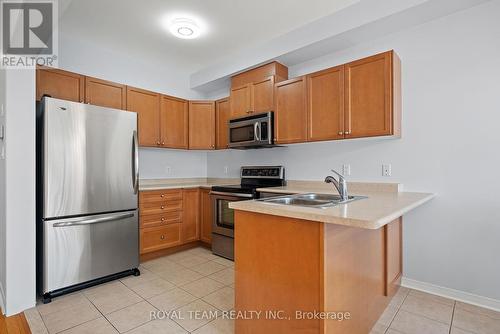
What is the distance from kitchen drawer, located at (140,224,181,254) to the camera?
322 cm

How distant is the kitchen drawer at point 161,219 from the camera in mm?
3227

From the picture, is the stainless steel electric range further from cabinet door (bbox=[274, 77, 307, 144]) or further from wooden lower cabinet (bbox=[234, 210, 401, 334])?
wooden lower cabinet (bbox=[234, 210, 401, 334])

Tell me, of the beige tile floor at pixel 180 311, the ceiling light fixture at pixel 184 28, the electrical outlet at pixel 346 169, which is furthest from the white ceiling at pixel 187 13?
the beige tile floor at pixel 180 311

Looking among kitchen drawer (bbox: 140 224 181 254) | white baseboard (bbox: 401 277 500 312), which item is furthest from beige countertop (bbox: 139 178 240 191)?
white baseboard (bbox: 401 277 500 312)

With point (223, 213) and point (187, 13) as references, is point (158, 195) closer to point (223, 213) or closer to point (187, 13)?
point (223, 213)

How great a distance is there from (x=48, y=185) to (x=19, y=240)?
469mm

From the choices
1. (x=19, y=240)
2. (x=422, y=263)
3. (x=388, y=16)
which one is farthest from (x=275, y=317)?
(x=388, y=16)

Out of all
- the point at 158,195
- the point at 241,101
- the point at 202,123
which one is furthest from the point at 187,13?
the point at 158,195

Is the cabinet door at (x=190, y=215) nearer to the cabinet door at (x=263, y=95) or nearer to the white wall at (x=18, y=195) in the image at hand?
the cabinet door at (x=263, y=95)

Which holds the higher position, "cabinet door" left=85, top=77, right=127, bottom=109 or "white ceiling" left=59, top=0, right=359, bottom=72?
"white ceiling" left=59, top=0, right=359, bottom=72

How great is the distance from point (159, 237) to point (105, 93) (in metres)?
1.91

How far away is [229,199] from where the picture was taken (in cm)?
335

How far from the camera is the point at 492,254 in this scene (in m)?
2.10

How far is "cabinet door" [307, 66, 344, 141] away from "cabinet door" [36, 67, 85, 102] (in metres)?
2.59
